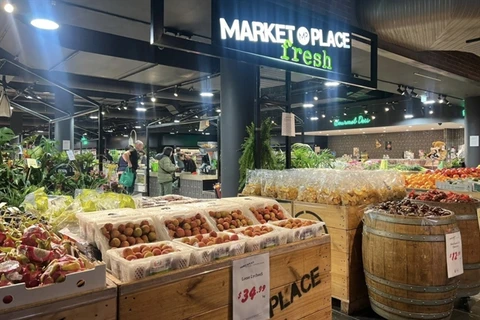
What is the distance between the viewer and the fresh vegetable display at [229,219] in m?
2.11

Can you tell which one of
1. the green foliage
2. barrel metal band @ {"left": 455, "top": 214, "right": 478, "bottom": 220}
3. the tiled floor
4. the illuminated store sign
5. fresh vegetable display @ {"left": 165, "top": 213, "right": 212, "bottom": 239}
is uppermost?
the illuminated store sign

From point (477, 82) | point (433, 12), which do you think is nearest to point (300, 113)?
point (477, 82)

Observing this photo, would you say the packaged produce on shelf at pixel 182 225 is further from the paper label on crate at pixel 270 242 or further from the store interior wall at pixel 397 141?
the store interior wall at pixel 397 141

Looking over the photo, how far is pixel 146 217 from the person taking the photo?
1.90 metres

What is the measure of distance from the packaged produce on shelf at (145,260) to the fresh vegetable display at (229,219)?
487mm

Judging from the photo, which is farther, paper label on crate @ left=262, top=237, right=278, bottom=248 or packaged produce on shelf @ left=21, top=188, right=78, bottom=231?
packaged produce on shelf @ left=21, top=188, right=78, bottom=231

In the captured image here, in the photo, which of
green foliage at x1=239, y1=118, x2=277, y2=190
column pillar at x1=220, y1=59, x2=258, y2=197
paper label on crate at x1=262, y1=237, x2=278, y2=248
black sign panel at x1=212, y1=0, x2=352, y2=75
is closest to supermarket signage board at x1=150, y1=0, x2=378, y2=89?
black sign panel at x1=212, y1=0, x2=352, y2=75

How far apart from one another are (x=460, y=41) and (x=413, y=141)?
1223cm

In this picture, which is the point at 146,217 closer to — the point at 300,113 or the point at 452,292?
the point at 452,292

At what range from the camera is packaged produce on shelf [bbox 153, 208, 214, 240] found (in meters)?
1.88

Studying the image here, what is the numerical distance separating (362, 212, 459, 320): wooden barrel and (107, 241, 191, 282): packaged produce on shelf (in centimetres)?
169

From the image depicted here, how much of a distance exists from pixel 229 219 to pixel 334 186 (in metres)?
1.39

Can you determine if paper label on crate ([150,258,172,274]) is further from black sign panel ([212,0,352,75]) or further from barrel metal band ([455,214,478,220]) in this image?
barrel metal band ([455,214,478,220])

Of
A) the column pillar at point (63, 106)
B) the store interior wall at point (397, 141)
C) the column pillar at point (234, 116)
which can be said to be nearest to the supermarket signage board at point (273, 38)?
the column pillar at point (234, 116)
